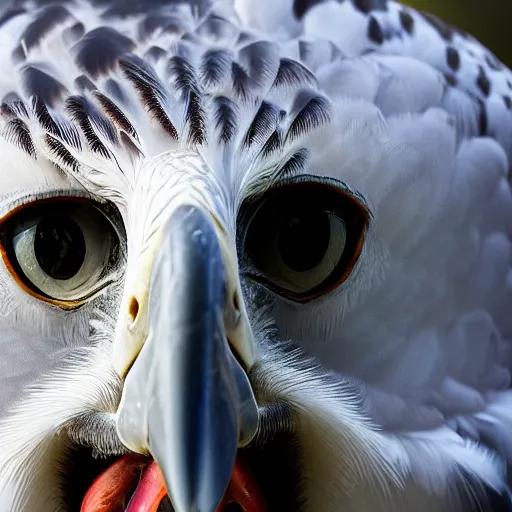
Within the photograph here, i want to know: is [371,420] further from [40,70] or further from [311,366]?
[40,70]

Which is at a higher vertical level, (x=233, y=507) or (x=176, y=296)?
(x=176, y=296)

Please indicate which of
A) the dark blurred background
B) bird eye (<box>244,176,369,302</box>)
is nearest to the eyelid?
bird eye (<box>244,176,369,302</box>)

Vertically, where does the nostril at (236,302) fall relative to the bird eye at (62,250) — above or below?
above

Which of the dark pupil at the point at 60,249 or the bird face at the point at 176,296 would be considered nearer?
the bird face at the point at 176,296

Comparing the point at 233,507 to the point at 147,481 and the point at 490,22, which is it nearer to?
the point at 147,481

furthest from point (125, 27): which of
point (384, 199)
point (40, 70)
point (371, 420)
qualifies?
point (371, 420)

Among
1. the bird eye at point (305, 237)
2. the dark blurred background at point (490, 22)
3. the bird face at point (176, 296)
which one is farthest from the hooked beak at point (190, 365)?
the dark blurred background at point (490, 22)

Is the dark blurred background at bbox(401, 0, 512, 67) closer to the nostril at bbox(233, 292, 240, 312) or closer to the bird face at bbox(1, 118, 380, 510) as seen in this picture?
the bird face at bbox(1, 118, 380, 510)

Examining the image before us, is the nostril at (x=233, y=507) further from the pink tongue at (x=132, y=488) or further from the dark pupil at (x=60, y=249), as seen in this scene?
the dark pupil at (x=60, y=249)

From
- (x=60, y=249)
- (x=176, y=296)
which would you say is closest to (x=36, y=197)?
(x=60, y=249)
